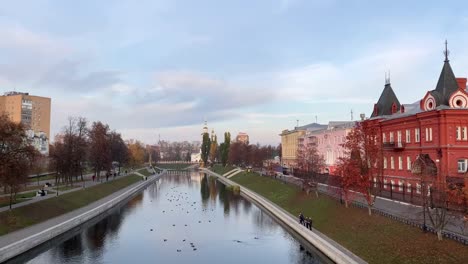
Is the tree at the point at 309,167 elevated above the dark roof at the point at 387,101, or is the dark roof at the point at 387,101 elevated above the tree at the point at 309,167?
the dark roof at the point at 387,101

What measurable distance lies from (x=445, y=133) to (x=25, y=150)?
43911mm

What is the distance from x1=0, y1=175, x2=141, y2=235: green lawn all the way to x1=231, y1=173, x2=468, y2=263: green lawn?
28.5 metres

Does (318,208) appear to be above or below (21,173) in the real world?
below

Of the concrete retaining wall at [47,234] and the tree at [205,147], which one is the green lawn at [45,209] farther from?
the tree at [205,147]

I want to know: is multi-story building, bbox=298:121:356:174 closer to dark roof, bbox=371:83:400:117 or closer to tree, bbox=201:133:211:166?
dark roof, bbox=371:83:400:117

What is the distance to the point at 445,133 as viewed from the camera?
45.2 metres

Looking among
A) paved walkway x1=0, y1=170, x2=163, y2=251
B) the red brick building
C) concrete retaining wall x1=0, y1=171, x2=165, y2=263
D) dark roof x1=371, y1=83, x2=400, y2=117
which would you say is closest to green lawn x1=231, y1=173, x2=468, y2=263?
the red brick building

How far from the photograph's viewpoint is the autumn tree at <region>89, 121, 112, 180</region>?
286ft

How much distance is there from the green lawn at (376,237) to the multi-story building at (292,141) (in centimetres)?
6570

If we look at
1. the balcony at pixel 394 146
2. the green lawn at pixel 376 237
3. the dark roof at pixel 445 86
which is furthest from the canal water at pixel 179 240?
the dark roof at pixel 445 86

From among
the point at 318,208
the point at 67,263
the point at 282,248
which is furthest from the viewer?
the point at 318,208

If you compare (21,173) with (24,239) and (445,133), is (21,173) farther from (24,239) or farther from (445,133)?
(445,133)

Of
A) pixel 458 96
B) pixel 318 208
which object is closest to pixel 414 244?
pixel 318 208

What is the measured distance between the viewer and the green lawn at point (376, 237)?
25.8m
